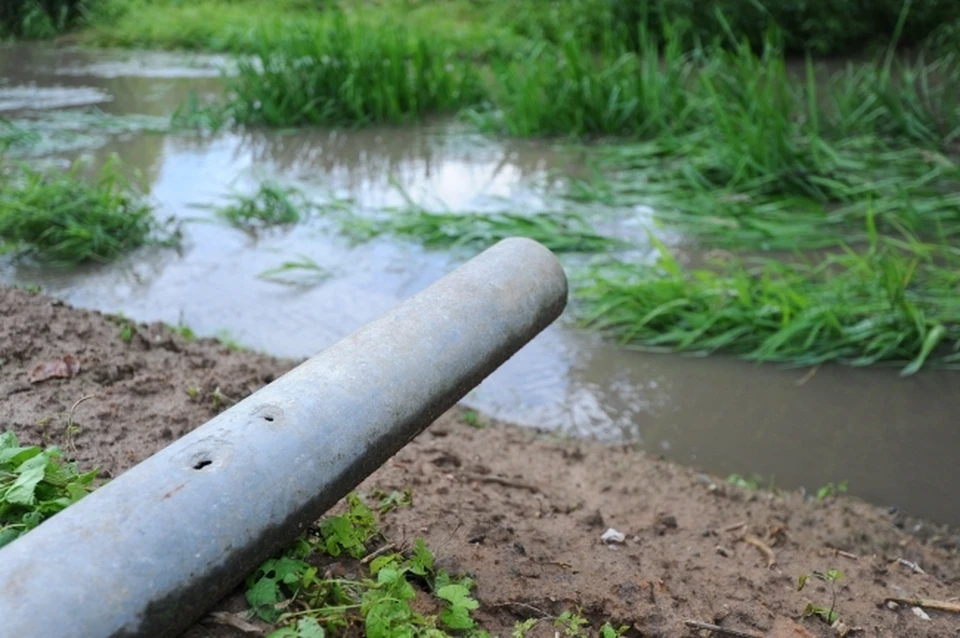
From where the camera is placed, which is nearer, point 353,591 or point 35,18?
point 353,591

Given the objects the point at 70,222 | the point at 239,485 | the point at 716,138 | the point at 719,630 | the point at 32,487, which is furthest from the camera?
the point at 716,138

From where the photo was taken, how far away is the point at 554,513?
2881 mm

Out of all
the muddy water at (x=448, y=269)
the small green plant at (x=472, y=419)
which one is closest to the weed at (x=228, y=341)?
the muddy water at (x=448, y=269)

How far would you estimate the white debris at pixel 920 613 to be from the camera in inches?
96.8

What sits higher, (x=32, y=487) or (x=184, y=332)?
(x=32, y=487)

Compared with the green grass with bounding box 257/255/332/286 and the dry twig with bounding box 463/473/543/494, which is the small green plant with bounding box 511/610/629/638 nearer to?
the dry twig with bounding box 463/473/543/494

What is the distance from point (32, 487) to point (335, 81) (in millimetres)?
6159

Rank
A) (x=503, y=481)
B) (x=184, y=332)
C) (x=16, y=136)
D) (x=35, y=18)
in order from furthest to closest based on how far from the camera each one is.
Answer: (x=35, y=18)
(x=16, y=136)
(x=184, y=332)
(x=503, y=481)

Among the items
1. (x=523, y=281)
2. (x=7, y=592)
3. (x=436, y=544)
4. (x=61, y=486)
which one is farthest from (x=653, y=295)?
(x=7, y=592)

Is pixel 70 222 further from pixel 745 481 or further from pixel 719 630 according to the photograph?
pixel 719 630

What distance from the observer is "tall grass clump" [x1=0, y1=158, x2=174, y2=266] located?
5.14 metres

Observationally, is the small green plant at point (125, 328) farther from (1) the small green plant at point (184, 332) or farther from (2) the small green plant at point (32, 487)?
(2) the small green plant at point (32, 487)

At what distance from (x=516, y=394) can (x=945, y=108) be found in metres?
3.96

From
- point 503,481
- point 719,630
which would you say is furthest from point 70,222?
point 719,630
